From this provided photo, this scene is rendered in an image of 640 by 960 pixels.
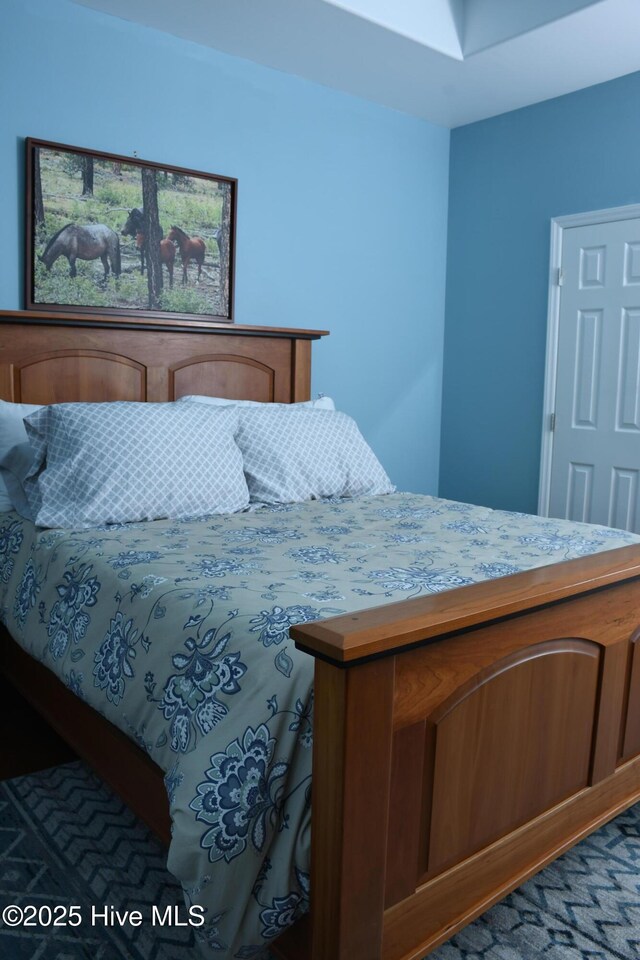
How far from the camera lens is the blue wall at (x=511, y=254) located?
11.1 feet

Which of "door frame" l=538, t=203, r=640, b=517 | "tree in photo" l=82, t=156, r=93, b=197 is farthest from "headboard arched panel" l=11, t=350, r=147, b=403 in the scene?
"door frame" l=538, t=203, r=640, b=517

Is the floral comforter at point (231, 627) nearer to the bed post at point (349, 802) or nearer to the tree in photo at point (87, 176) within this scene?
the bed post at point (349, 802)

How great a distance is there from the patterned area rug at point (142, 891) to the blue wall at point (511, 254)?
229 cm

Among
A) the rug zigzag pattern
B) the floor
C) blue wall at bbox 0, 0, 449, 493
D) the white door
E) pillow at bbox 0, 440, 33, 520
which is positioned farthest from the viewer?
the white door

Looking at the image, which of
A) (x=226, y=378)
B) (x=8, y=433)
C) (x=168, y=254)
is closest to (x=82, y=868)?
(x=8, y=433)

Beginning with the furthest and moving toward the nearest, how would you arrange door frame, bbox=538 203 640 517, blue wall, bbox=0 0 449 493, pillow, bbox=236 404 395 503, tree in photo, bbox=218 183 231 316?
door frame, bbox=538 203 640 517 → tree in photo, bbox=218 183 231 316 → blue wall, bbox=0 0 449 493 → pillow, bbox=236 404 395 503

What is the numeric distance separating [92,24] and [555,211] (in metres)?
2.15

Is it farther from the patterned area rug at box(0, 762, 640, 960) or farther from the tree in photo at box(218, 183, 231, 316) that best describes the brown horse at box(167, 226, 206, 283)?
the patterned area rug at box(0, 762, 640, 960)

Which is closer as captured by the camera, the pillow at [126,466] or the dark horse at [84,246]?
the pillow at [126,466]

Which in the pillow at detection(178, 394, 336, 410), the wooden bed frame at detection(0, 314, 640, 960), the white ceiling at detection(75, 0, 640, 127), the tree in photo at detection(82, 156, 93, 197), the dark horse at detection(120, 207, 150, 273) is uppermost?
the white ceiling at detection(75, 0, 640, 127)

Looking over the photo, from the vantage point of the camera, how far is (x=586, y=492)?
3.61 metres

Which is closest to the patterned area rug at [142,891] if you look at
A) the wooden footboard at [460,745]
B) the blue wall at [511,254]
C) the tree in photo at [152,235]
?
the wooden footboard at [460,745]

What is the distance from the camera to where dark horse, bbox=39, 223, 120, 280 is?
274 centimetres

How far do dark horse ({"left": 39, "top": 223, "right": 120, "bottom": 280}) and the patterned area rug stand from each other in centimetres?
181
